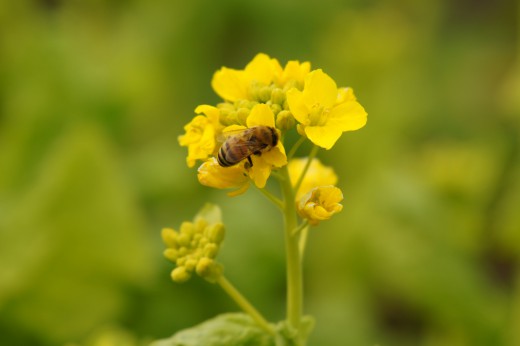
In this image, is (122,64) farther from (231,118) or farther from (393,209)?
(231,118)

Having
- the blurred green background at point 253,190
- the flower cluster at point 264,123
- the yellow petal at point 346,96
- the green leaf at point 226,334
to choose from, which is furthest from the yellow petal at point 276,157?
the blurred green background at point 253,190

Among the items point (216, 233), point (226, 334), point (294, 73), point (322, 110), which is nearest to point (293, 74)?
point (294, 73)

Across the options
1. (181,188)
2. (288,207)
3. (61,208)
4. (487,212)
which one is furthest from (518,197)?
(288,207)

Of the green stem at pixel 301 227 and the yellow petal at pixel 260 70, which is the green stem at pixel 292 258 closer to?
the green stem at pixel 301 227

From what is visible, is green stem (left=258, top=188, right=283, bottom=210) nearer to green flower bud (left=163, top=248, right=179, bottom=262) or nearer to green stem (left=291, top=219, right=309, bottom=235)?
green stem (left=291, top=219, right=309, bottom=235)

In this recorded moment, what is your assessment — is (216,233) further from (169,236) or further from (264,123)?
(264,123)

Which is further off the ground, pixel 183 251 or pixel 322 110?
pixel 322 110
